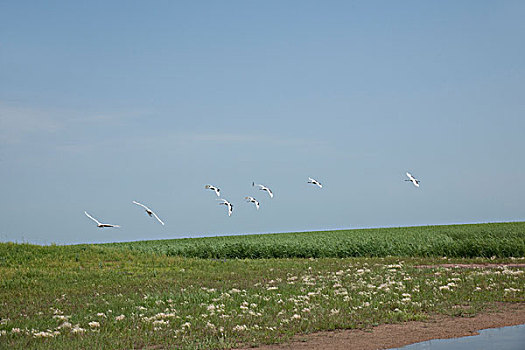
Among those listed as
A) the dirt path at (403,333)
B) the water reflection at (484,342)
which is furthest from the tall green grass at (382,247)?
the water reflection at (484,342)

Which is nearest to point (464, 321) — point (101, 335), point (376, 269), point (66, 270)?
point (101, 335)

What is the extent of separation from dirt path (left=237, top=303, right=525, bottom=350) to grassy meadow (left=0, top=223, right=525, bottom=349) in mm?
400

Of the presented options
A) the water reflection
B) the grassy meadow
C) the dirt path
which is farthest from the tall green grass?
the water reflection

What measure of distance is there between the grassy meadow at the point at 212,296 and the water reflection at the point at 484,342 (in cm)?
198

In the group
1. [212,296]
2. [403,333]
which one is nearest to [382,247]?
[212,296]

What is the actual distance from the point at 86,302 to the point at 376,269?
14.1 metres

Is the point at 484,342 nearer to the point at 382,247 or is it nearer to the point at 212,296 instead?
the point at 212,296

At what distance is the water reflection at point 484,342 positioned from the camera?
1238 centimetres

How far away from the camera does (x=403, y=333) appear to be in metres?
13.8

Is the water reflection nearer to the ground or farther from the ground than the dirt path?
nearer to the ground

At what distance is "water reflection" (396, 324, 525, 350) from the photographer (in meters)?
12.4

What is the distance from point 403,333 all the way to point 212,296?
7.71m

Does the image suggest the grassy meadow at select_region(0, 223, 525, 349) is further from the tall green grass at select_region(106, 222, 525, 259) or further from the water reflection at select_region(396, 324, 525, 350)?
the water reflection at select_region(396, 324, 525, 350)

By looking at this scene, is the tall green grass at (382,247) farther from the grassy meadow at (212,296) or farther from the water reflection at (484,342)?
the water reflection at (484,342)
